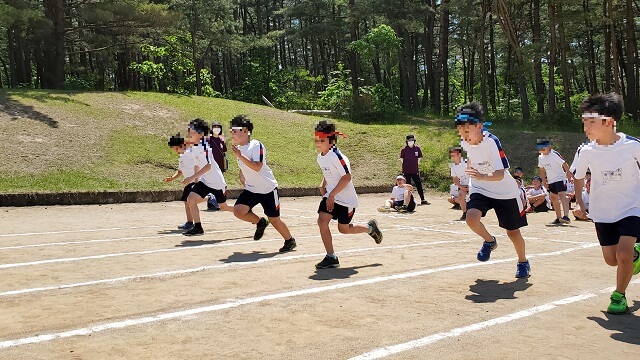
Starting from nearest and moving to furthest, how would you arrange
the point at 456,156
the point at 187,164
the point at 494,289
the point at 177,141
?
the point at 494,289, the point at 187,164, the point at 177,141, the point at 456,156

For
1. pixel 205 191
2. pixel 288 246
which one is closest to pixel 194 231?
pixel 205 191

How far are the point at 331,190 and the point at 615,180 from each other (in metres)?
3.40

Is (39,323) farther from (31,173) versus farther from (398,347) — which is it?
(31,173)

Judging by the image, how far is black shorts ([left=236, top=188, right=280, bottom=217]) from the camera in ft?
28.7

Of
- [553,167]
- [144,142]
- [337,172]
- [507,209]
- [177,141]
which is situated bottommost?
[507,209]

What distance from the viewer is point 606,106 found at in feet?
17.8

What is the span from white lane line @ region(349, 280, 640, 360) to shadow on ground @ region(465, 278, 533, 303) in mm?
456

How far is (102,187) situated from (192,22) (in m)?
19.6

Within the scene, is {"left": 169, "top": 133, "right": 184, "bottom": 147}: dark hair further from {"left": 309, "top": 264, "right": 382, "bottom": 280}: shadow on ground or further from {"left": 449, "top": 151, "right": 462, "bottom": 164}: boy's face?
{"left": 449, "top": 151, "right": 462, "bottom": 164}: boy's face

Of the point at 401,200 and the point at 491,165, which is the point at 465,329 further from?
the point at 401,200

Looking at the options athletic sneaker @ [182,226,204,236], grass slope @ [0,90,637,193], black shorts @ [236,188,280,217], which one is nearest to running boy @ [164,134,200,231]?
athletic sneaker @ [182,226,204,236]

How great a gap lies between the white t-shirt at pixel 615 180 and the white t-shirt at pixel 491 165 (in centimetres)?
127

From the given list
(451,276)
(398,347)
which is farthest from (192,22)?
(398,347)

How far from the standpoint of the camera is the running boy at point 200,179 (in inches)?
416
